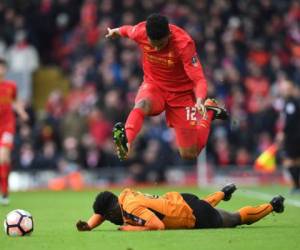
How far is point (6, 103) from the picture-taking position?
17.1m

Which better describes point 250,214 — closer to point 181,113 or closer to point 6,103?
point 181,113

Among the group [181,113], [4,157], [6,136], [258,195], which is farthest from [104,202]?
[258,195]

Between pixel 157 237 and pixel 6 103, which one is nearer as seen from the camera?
pixel 157 237

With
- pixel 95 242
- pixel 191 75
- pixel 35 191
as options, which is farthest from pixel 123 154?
pixel 35 191

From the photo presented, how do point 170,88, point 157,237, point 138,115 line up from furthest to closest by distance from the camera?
point 170,88
point 138,115
point 157,237

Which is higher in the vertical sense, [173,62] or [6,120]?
[173,62]

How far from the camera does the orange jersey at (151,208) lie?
1045cm

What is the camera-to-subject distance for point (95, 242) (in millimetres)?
9867

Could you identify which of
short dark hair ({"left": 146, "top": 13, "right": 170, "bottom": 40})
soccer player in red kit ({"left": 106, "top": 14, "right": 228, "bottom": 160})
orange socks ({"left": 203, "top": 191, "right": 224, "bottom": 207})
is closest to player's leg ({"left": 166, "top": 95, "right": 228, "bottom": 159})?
soccer player in red kit ({"left": 106, "top": 14, "right": 228, "bottom": 160})

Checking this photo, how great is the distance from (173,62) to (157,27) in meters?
→ 0.73

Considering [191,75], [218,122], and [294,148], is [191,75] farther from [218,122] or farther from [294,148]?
[218,122]

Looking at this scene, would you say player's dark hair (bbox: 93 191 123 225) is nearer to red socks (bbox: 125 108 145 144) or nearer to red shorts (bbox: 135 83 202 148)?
red socks (bbox: 125 108 145 144)

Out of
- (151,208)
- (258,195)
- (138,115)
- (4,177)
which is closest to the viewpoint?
(151,208)

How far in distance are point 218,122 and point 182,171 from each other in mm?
1401
